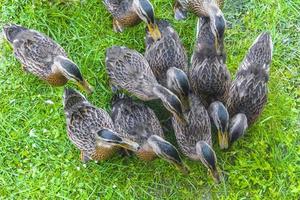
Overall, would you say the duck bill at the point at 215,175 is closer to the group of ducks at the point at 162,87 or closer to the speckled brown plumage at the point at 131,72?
the group of ducks at the point at 162,87

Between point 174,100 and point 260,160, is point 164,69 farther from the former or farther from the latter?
point 260,160

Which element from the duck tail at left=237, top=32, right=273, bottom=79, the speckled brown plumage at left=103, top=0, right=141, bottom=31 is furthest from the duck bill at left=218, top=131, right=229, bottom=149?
the speckled brown plumage at left=103, top=0, right=141, bottom=31

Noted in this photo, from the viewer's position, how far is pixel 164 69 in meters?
5.65

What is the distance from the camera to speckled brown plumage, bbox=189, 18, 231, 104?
5484mm

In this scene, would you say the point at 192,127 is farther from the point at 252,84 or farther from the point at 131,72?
the point at 131,72

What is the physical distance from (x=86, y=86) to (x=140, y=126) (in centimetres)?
69

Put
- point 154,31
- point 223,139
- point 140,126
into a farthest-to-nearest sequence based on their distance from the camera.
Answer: point 154,31
point 140,126
point 223,139

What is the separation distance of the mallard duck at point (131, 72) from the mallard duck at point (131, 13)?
1.01 feet

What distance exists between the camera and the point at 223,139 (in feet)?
17.1

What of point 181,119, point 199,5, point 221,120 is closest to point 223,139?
point 221,120

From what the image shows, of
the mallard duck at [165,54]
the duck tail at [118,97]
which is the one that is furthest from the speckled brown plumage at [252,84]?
the duck tail at [118,97]

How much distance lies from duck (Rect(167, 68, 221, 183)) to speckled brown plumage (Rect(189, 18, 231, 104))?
0.50ft

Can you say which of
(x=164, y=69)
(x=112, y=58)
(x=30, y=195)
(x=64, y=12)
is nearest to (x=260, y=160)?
(x=164, y=69)

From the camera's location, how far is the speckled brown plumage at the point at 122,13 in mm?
5883
